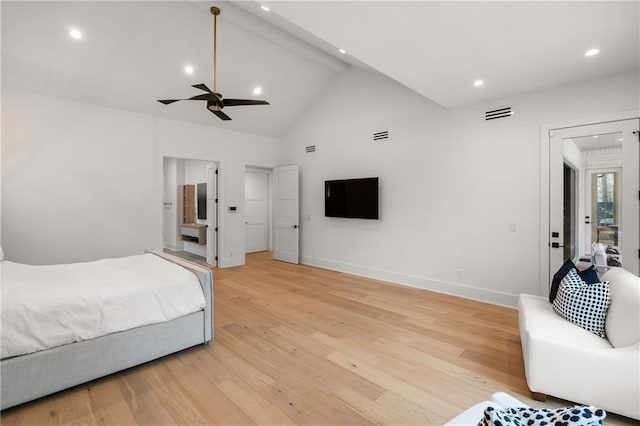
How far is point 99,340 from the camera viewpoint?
7.23ft

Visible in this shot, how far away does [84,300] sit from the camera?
2191 millimetres

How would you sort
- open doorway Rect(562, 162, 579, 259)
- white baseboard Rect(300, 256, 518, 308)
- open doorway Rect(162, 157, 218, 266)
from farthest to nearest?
open doorway Rect(162, 157, 218, 266), white baseboard Rect(300, 256, 518, 308), open doorway Rect(562, 162, 579, 259)

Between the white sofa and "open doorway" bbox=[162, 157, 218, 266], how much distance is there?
6573 mm

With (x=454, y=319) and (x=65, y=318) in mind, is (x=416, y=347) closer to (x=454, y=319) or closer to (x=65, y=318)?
(x=454, y=319)

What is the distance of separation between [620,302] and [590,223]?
173 cm

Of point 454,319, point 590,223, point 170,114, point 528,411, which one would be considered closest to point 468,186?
point 590,223

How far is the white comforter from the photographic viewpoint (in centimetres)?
196

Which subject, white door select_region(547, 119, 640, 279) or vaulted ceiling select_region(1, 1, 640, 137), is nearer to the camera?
vaulted ceiling select_region(1, 1, 640, 137)

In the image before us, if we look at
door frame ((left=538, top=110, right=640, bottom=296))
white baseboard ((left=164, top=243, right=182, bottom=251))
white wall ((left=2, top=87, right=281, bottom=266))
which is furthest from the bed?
white baseboard ((left=164, top=243, right=182, bottom=251))

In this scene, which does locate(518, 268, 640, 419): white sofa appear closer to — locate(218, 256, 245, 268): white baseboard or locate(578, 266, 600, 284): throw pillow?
locate(578, 266, 600, 284): throw pillow

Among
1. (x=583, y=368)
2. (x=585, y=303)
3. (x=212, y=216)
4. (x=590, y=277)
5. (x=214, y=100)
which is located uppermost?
(x=214, y=100)

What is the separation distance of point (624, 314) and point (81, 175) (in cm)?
637

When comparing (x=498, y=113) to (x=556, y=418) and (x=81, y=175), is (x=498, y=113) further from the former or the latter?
(x=81, y=175)

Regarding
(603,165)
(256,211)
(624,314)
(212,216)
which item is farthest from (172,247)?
(603,165)
